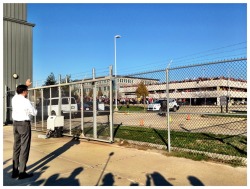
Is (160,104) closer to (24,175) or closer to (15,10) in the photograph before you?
(24,175)

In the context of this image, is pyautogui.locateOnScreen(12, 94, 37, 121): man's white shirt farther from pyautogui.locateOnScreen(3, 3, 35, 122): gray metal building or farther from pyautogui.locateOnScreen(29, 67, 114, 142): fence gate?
pyautogui.locateOnScreen(3, 3, 35, 122): gray metal building

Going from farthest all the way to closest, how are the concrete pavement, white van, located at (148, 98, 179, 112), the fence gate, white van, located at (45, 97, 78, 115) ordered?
white van, located at (45, 97, 78, 115), the fence gate, white van, located at (148, 98, 179, 112), the concrete pavement

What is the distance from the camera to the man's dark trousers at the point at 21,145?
539cm

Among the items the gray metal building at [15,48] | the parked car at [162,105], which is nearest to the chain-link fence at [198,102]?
the parked car at [162,105]

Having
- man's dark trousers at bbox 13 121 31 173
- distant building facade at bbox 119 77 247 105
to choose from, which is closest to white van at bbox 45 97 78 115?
distant building facade at bbox 119 77 247 105

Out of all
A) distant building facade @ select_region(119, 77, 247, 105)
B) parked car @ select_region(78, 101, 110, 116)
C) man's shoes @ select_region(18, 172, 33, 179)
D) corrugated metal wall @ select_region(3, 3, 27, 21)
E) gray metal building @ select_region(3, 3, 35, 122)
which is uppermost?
corrugated metal wall @ select_region(3, 3, 27, 21)

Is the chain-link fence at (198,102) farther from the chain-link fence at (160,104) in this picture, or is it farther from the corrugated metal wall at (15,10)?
the corrugated metal wall at (15,10)

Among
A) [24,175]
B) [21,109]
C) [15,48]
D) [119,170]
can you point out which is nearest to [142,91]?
[119,170]

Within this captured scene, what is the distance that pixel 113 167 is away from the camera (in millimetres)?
6027

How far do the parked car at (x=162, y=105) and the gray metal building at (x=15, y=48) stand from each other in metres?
12.0

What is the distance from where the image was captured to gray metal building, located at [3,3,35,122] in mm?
17391

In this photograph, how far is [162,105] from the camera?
26.8 feet

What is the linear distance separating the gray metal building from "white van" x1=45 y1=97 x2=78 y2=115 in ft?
20.2

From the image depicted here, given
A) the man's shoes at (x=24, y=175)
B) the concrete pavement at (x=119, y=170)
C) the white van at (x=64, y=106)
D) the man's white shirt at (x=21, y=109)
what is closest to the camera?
the concrete pavement at (x=119, y=170)
